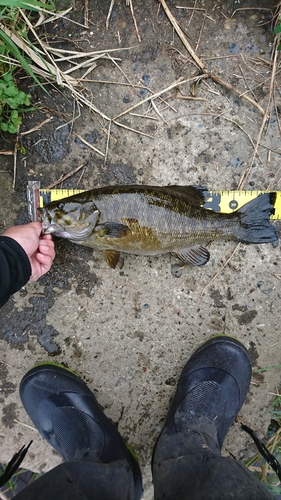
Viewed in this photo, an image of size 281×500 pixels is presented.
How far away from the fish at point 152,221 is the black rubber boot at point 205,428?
3.22 feet

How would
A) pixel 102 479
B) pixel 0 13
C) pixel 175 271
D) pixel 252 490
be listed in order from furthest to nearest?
pixel 175 271, pixel 0 13, pixel 102 479, pixel 252 490

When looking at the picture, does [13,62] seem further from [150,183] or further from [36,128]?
[150,183]

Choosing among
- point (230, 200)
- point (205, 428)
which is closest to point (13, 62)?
point (230, 200)

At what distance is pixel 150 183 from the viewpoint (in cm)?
355

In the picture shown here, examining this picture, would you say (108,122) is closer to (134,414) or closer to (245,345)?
(245,345)

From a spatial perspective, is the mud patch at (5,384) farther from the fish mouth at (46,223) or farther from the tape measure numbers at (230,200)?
the tape measure numbers at (230,200)

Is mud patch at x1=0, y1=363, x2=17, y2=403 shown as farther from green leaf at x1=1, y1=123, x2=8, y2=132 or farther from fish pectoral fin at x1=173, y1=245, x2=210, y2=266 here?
green leaf at x1=1, y1=123, x2=8, y2=132

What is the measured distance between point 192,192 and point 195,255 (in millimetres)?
581

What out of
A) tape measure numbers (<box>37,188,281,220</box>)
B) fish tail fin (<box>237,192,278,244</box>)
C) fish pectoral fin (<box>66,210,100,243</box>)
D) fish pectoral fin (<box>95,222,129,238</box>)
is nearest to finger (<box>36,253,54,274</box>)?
fish pectoral fin (<box>66,210,100,243</box>)

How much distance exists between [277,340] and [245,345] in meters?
0.32

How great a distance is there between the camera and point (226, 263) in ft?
11.7

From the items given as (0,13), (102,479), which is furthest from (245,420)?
(0,13)

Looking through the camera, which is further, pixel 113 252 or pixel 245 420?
pixel 245 420

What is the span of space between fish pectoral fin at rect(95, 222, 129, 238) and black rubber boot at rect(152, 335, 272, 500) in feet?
4.55
